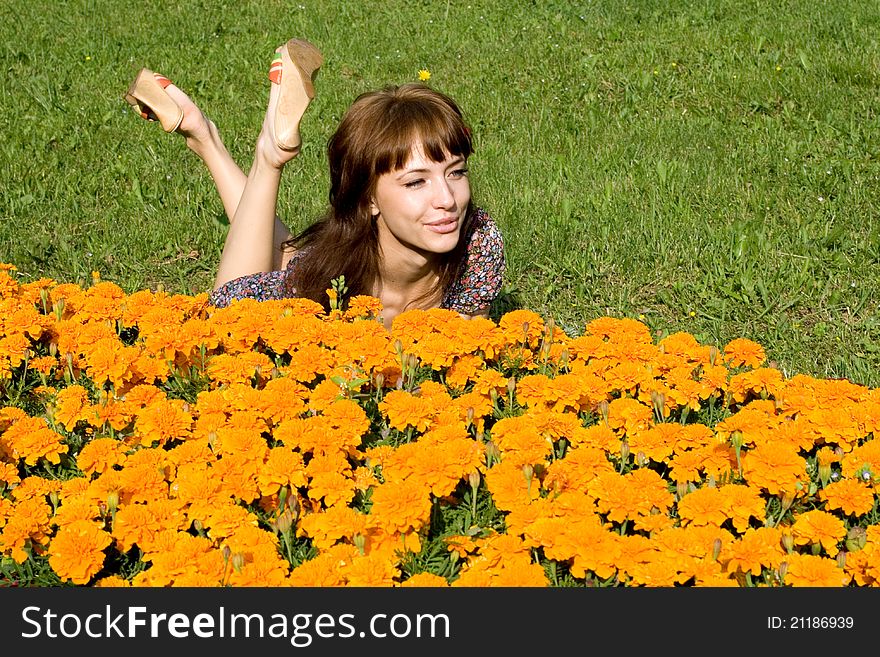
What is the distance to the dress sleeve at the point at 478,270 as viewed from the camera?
4.10m

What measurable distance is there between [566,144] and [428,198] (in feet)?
9.12

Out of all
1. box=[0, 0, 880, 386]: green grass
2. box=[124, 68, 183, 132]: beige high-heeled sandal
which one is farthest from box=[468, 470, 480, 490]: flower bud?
box=[124, 68, 183, 132]: beige high-heeled sandal

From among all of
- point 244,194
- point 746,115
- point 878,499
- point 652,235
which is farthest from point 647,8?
point 878,499

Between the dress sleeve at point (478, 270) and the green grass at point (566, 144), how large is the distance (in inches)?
24.5

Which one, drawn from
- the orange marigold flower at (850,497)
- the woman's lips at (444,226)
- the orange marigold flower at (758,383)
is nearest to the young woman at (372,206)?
the woman's lips at (444,226)

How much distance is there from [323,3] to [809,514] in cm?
735

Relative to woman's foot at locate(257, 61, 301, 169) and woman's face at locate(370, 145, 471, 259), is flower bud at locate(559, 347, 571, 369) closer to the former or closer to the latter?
woman's face at locate(370, 145, 471, 259)

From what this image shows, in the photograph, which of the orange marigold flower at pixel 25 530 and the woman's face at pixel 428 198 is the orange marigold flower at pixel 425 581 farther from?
the woman's face at pixel 428 198

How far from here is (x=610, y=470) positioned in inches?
100

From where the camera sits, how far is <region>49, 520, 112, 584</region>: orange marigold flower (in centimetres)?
221

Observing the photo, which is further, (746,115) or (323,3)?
(323,3)

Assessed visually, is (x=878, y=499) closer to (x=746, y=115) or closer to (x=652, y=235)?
(x=652, y=235)

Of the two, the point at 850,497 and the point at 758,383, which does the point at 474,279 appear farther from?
the point at 850,497

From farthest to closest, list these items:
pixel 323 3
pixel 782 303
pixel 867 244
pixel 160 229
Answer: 1. pixel 323 3
2. pixel 160 229
3. pixel 867 244
4. pixel 782 303
